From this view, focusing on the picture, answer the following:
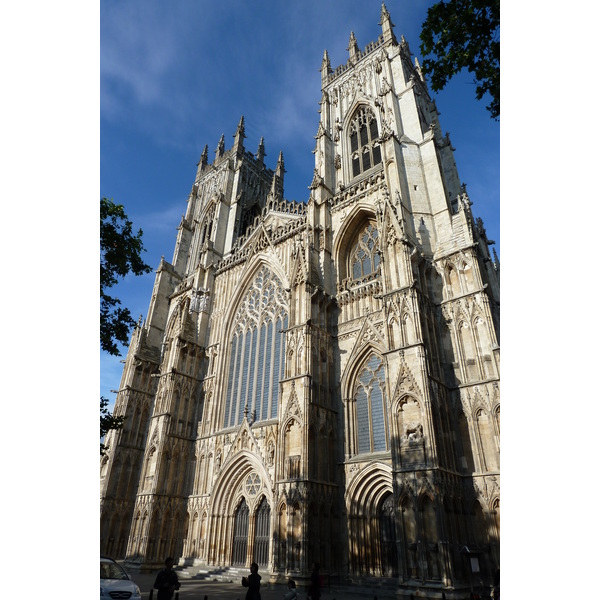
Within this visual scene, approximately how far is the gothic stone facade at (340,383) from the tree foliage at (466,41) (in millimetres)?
8941

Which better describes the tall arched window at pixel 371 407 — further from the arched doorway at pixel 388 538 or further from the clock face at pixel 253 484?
the clock face at pixel 253 484

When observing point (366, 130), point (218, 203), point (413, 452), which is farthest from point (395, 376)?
point (218, 203)

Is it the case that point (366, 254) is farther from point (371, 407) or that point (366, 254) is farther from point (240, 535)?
point (240, 535)

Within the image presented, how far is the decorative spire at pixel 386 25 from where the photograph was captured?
31642 millimetres

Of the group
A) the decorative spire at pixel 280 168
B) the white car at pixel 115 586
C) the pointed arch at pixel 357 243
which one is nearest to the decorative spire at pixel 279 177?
the decorative spire at pixel 280 168

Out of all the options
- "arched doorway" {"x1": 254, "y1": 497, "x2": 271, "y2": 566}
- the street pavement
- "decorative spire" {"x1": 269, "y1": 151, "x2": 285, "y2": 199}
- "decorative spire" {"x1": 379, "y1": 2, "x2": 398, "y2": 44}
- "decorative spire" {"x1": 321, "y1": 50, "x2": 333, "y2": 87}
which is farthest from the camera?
"decorative spire" {"x1": 269, "y1": 151, "x2": 285, "y2": 199}

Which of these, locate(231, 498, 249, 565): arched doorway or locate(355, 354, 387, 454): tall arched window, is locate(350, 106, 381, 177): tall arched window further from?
locate(231, 498, 249, 565): arched doorway

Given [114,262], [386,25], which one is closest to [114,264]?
[114,262]

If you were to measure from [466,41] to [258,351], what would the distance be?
18.4 metres

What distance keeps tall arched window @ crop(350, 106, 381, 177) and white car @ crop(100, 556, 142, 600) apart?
24.9m

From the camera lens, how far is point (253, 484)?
19.9m

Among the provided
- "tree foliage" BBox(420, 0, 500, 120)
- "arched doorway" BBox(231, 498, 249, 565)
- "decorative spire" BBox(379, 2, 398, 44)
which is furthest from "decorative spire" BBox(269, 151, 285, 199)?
"tree foliage" BBox(420, 0, 500, 120)

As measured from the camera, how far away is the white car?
8656 mm
